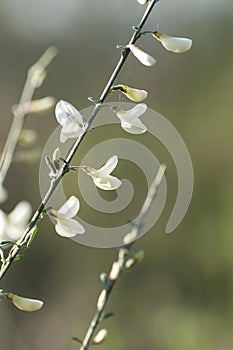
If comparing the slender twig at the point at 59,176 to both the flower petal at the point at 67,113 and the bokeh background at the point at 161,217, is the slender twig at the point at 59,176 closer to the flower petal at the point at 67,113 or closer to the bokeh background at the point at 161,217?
the flower petal at the point at 67,113

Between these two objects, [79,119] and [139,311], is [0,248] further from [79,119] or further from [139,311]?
[139,311]

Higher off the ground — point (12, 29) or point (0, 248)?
point (0, 248)

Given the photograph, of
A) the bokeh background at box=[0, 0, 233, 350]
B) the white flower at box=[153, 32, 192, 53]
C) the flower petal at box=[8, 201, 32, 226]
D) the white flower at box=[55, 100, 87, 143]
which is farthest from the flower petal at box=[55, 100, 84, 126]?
the bokeh background at box=[0, 0, 233, 350]

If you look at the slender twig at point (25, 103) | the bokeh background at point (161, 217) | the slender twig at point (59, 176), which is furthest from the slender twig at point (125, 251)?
the bokeh background at point (161, 217)

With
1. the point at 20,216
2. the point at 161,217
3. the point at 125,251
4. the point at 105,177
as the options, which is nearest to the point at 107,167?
the point at 105,177

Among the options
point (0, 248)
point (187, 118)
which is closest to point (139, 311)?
point (187, 118)

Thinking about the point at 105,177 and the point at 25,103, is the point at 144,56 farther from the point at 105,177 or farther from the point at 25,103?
the point at 25,103

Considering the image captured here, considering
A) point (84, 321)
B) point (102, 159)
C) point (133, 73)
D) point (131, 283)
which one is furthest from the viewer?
point (133, 73)
